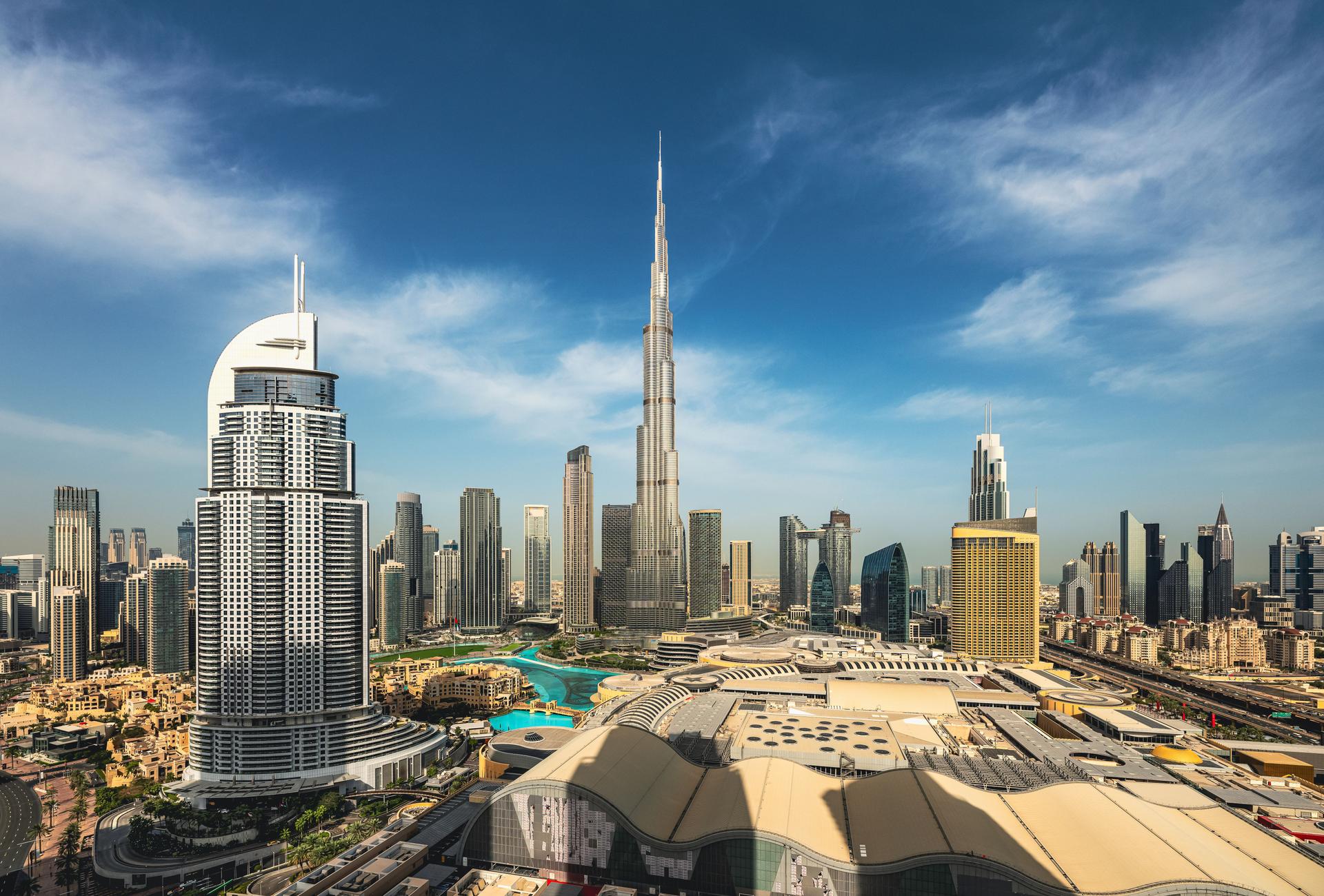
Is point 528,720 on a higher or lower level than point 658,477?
A: lower

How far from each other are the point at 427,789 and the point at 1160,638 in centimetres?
14744

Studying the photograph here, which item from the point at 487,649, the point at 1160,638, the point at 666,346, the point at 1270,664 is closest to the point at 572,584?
the point at 487,649

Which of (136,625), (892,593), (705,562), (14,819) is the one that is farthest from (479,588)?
(14,819)

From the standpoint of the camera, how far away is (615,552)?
17562cm

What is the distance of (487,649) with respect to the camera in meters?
161

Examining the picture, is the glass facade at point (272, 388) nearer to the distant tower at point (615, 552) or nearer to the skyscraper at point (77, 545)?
the skyscraper at point (77, 545)

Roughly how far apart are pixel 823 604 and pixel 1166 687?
79043 mm

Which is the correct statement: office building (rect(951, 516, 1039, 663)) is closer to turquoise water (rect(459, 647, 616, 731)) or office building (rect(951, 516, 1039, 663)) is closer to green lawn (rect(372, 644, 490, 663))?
turquoise water (rect(459, 647, 616, 731))

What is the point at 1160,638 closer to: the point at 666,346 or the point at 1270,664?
the point at 1270,664

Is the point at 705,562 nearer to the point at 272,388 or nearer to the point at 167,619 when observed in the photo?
the point at 167,619

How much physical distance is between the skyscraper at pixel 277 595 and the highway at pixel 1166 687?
9143 centimetres

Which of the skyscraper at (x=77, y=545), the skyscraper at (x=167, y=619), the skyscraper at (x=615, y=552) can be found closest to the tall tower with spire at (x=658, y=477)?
the skyscraper at (x=615, y=552)

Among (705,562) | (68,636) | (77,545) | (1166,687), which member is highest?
(77,545)

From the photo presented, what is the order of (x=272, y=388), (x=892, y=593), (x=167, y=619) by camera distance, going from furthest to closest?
(x=892, y=593)
(x=167, y=619)
(x=272, y=388)
